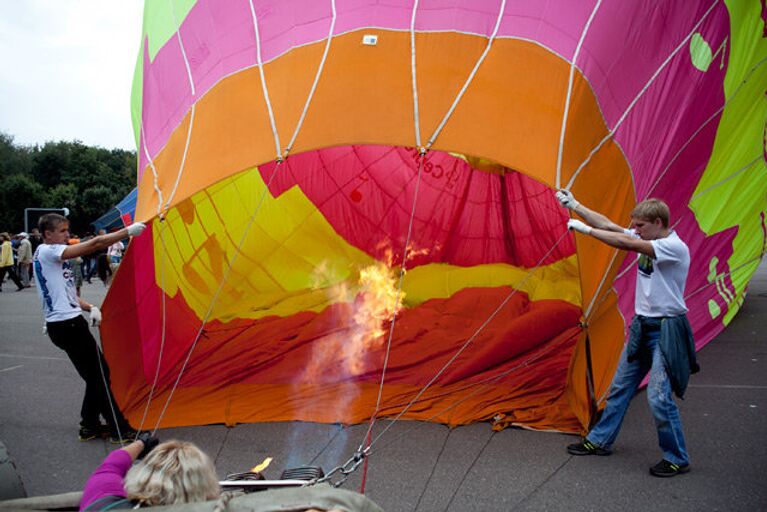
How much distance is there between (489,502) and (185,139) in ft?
9.67

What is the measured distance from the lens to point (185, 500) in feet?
6.01

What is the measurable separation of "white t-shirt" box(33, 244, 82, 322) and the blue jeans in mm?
3393

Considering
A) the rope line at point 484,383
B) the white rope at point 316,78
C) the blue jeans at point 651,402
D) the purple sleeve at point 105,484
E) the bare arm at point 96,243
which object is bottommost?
the rope line at point 484,383

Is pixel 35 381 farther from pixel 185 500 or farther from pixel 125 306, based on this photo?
pixel 185 500

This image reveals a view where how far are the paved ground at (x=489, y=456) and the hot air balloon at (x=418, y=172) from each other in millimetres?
287

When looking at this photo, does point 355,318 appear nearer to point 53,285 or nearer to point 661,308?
point 53,285

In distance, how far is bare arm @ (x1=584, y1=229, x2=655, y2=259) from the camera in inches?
129

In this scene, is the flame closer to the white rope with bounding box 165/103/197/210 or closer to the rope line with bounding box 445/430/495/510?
the rope line with bounding box 445/430/495/510

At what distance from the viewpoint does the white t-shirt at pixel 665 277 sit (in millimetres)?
3361

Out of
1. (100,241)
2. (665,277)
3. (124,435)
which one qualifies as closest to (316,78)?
(100,241)

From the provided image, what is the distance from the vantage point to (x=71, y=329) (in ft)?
13.4

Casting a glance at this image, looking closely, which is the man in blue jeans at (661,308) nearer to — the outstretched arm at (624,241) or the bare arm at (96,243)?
the outstretched arm at (624,241)

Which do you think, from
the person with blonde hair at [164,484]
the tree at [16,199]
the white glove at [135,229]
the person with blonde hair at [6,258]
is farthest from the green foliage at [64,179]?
the person with blonde hair at [164,484]

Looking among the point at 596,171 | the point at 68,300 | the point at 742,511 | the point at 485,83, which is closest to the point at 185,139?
the point at 68,300
